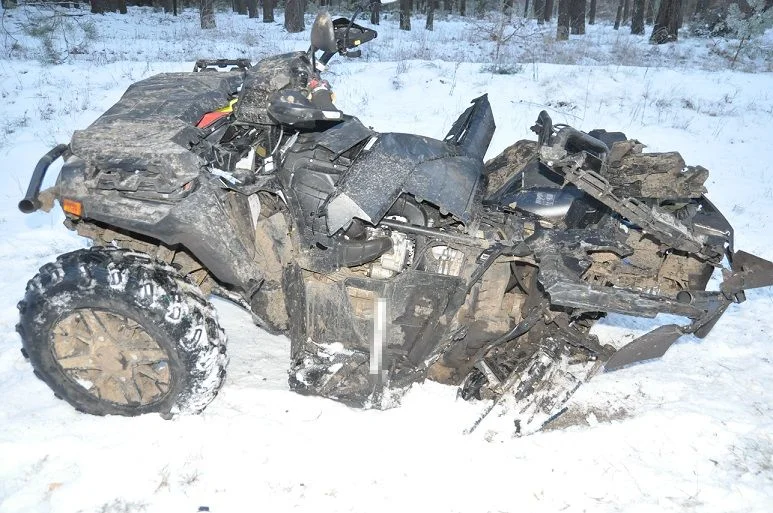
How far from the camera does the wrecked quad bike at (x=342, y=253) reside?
299cm

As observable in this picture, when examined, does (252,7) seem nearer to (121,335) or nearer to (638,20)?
(638,20)

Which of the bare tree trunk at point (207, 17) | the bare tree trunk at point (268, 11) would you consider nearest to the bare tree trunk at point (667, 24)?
the bare tree trunk at point (268, 11)

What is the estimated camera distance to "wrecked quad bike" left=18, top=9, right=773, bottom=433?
299cm

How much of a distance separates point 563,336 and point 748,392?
150cm

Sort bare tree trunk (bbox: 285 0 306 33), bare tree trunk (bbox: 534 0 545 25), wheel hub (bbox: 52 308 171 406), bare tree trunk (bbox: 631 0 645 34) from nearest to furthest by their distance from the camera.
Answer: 1. wheel hub (bbox: 52 308 171 406)
2. bare tree trunk (bbox: 285 0 306 33)
3. bare tree trunk (bbox: 631 0 645 34)
4. bare tree trunk (bbox: 534 0 545 25)

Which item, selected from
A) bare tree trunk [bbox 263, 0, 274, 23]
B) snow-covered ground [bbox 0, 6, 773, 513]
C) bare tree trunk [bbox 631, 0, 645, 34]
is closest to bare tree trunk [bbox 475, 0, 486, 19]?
bare tree trunk [bbox 631, 0, 645, 34]

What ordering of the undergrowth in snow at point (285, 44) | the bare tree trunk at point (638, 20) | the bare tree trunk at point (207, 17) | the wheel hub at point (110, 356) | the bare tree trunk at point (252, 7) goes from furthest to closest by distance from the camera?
1. the bare tree trunk at point (252, 7)
2. the bare tree trunk at point (638, 20)
3. the bare tree trunk at point (207, 17)
4. the undergrowth in snow at point (285, 44)
5. the wheel hub at point (110, 356)

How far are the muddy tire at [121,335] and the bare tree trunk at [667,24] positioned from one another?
62.8 ft

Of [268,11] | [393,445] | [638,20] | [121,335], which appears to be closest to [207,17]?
[268,11]

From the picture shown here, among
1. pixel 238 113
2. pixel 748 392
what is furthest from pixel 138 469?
pixel 748 392

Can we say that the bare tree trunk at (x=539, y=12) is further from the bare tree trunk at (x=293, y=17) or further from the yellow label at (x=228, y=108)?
the yellow label at (x=228, y=108)

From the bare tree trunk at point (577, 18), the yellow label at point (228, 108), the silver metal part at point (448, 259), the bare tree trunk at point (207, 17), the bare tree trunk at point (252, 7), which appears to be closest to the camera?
the silver metal part at point (448, 259)

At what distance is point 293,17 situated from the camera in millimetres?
17453

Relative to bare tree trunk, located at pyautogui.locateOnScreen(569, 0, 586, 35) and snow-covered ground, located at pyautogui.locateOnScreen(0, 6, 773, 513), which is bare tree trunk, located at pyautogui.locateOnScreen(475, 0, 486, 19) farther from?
snow-covered ground, located at pyautogui.locateOnScreen(0, 6, 773, 513)
